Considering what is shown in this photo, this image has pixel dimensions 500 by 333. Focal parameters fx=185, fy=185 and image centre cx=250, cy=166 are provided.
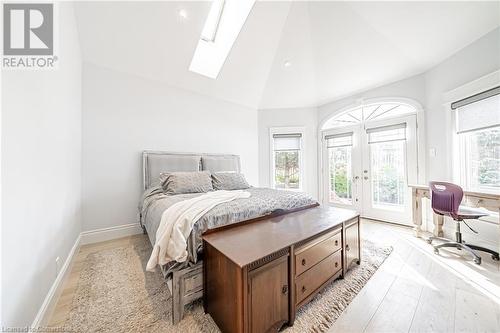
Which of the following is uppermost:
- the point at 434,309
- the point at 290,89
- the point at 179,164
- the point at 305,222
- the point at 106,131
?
the point at 290,89

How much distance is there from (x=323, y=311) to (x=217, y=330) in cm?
80

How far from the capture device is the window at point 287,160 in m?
4.74

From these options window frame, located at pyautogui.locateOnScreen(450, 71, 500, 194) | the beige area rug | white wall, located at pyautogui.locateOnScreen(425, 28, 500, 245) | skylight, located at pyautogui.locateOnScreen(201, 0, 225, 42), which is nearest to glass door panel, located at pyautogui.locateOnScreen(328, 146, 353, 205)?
white wall, located at pyautogui.locateOnScreen(425, 28, 500, 245)

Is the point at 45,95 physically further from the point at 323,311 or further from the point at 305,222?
the point at 323,311

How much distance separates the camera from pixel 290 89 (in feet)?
14.0

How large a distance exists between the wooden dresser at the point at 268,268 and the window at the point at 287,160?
9.83 ft

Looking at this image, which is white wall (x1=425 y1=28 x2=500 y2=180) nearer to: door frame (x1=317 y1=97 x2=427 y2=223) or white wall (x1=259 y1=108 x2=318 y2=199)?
door frame (x1=317 y1=97 x2=427 y2=223)

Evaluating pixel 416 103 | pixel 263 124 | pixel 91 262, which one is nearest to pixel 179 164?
pixel 91 262

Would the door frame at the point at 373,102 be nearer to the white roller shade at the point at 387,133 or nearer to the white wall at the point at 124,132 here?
the white roller shade at the point at 387,133

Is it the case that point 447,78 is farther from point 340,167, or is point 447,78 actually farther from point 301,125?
point 301,125

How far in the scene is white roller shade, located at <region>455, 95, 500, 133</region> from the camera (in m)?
2.24

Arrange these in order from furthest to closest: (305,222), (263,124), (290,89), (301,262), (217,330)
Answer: (263,124) → (290,89) → (305,222) → (301,262) → (217,330)

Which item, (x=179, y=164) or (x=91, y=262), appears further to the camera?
(x=179, y=164)

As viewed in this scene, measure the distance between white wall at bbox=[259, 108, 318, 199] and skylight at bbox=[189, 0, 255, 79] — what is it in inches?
66.1
